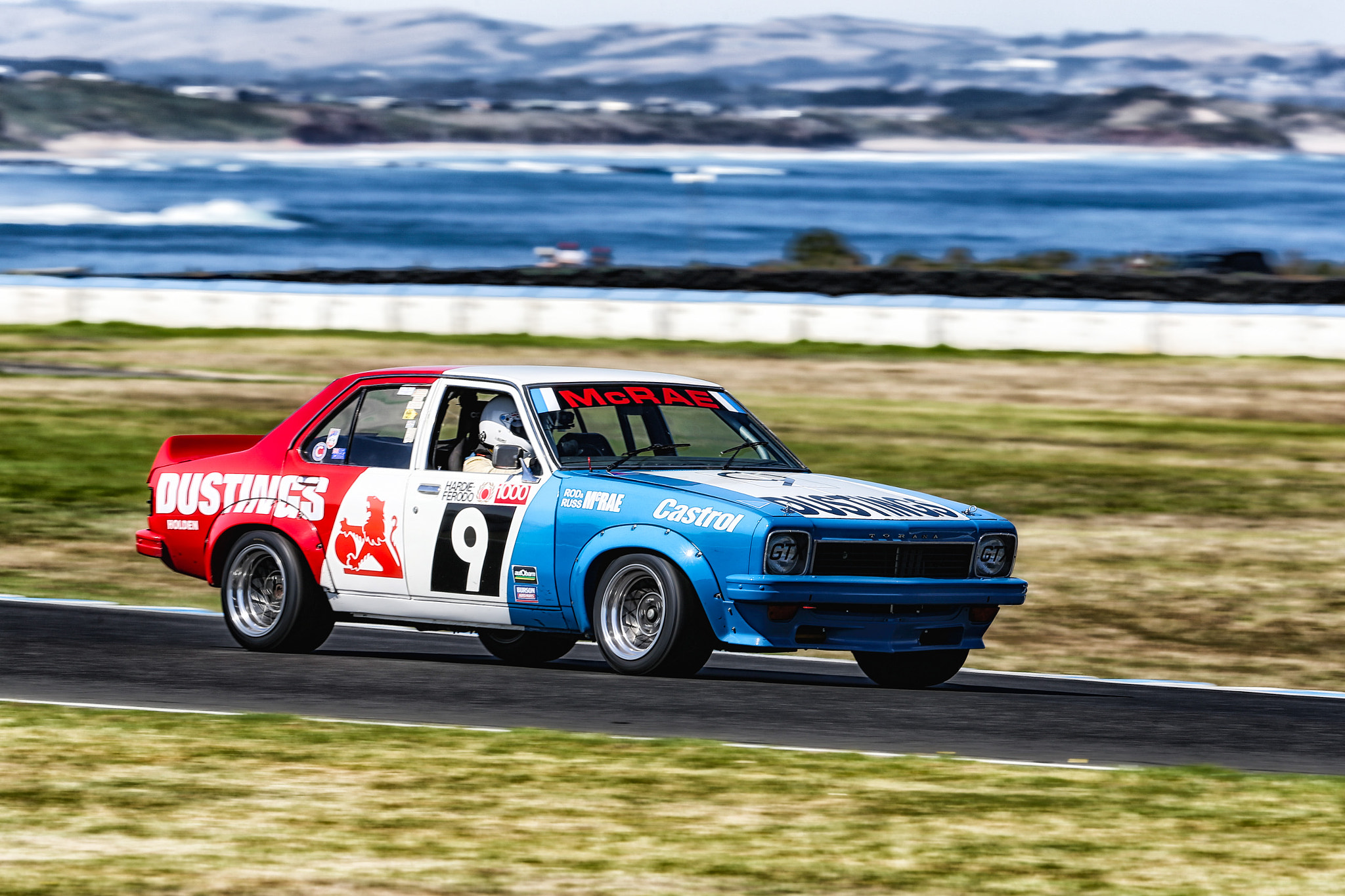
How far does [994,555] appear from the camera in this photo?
34.5 ft

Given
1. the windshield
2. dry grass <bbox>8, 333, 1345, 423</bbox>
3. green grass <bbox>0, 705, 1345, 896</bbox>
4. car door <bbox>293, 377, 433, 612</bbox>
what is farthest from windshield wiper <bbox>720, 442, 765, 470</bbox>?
dry grass <bbox>8, 333, 1345, 423</bbox>

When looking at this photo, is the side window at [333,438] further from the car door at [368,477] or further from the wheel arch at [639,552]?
the wheel arch at [639,552]

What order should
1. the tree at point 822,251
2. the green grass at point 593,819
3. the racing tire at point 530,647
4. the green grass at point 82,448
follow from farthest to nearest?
the tree at point 822,251 → the green grass at point 82,448 → the racing tire at point 530,647 → the green grass at point 593,819

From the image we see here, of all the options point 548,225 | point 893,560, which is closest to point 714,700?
point 893,560

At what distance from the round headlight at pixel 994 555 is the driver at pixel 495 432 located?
2.25m

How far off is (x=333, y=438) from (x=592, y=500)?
6.05 feet

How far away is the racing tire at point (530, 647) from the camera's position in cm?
1181

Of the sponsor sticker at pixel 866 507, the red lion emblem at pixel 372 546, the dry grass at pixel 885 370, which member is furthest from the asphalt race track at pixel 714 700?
the dry grass at pixel 885 370

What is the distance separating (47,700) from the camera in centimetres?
967

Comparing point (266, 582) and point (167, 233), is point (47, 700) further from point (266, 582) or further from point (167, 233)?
point (167, 233)

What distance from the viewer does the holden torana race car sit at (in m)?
9.89

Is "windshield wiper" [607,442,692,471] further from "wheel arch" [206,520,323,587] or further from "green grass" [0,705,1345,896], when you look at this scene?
"green grass" [0,705,1345,896]

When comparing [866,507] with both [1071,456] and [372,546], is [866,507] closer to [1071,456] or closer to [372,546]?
[372,546]

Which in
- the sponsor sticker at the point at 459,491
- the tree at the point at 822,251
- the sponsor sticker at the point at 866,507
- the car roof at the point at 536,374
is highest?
the tree at the point at 822,251
